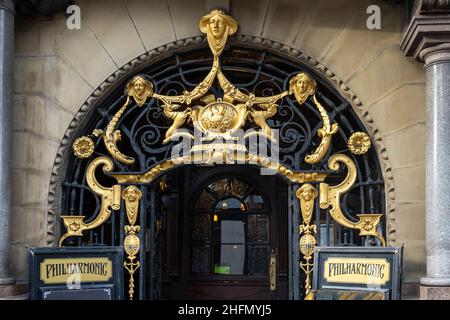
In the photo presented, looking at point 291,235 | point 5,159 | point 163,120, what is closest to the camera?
point 5,159

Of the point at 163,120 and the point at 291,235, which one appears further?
the point at 163,120

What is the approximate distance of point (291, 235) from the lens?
9305 millimetres

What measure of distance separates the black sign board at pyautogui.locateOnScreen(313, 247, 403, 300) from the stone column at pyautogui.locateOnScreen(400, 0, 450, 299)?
366 mm

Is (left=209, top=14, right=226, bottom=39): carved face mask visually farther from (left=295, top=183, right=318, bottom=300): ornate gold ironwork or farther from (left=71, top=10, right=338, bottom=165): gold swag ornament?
(left=295, top=183, right=318, bottom=300): ornate gold ironwork

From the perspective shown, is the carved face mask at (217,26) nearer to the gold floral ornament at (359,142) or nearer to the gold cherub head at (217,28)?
the gold cherub head at (217,28)

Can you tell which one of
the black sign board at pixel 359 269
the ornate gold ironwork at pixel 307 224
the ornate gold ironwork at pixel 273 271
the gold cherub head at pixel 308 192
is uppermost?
the gold cherub head at pixel 308 192

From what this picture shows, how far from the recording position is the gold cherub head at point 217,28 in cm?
916

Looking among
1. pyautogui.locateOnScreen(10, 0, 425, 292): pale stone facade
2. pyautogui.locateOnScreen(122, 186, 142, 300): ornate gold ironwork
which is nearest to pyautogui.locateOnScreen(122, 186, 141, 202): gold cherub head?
pyautogui.locateOnScreen(122, 186, 142, 300): ornate gold ironwork

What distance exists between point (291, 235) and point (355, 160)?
122cm

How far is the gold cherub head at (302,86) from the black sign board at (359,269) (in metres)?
1.95

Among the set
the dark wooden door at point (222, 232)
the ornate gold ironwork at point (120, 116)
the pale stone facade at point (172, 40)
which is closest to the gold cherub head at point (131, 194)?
the ornate gold ironwork at point (120, 116)
